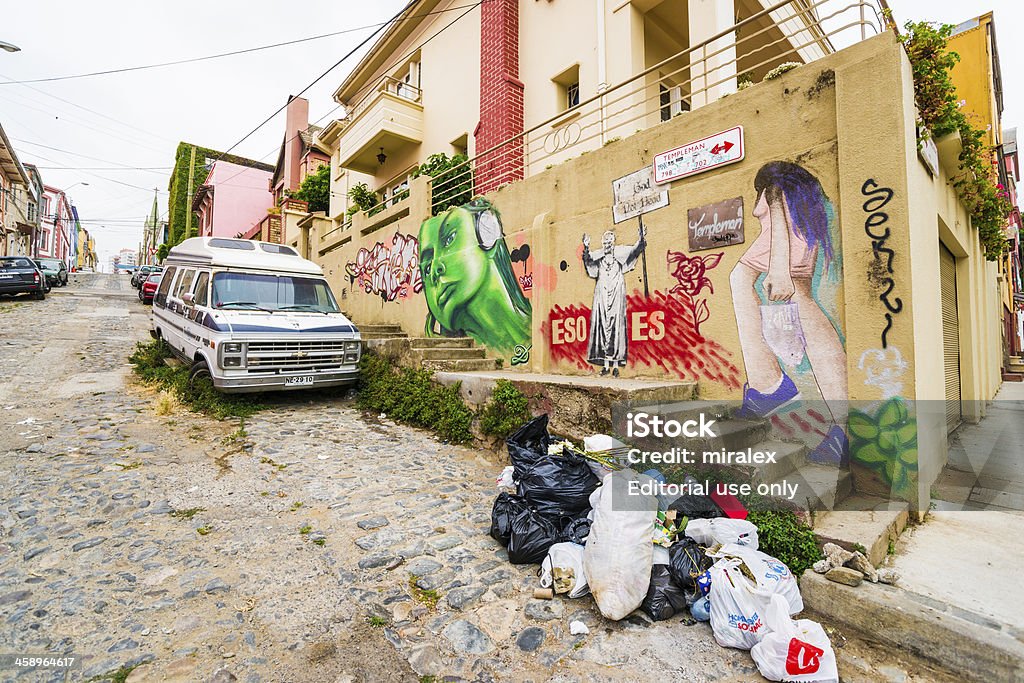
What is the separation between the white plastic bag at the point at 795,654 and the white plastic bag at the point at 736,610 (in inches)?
3.6

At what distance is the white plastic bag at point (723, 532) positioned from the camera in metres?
3.01

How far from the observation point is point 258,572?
9.90 feet

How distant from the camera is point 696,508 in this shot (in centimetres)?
344

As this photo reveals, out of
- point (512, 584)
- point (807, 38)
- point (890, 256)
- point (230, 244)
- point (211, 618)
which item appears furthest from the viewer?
point (807, 38)

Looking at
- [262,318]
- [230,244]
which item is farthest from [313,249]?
[262,318]

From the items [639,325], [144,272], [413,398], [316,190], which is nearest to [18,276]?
[316,190]

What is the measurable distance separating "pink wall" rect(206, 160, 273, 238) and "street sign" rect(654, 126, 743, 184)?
30.9 meters

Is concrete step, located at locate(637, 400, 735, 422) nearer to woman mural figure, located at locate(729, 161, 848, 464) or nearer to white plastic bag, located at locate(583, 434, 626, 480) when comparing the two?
woman mural figure, located at locate(729, 161, 848, 464)

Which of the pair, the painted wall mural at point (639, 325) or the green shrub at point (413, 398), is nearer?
the painted wall mural at point (639, 325)

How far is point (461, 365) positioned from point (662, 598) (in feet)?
17.6

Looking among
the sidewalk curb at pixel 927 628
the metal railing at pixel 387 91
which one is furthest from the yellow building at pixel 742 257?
the metal railing at pixel 387 91

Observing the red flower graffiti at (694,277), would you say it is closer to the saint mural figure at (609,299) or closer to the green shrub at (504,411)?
the saint mural figure at (609,299)

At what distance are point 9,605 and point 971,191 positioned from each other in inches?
398

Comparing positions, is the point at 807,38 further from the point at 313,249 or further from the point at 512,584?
the point at 313,249
